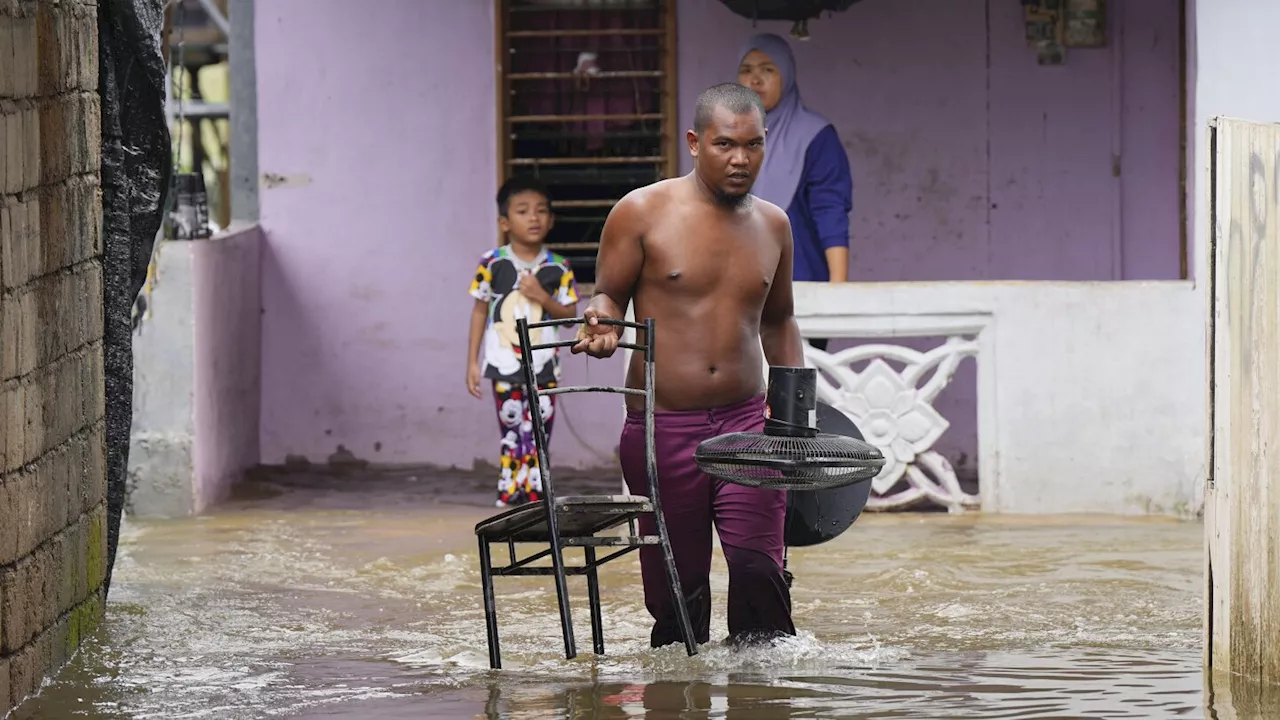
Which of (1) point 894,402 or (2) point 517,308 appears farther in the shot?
(2) point 517,308

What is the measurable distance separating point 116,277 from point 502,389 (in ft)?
10.1

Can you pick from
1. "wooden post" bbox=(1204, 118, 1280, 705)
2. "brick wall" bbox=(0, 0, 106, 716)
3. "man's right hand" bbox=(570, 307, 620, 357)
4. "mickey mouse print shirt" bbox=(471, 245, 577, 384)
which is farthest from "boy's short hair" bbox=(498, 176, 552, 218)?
"wooden post" bbox=(1204, 118, 1280, 705)

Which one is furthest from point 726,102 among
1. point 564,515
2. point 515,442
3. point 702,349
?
point 515,442

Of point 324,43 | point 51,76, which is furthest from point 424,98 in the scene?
point 51,76

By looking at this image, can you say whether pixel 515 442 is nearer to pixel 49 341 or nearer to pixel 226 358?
pixel 226 358

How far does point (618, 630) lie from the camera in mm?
7039

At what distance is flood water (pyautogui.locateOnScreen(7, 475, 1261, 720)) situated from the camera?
5816 mm

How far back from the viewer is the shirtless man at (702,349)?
235 inches

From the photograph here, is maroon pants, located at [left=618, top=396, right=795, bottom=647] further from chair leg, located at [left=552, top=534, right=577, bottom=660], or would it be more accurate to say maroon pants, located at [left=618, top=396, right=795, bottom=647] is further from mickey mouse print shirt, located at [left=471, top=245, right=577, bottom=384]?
mickey mouse print shirt, located at [left=471, top=245, right=577, bottom=384]

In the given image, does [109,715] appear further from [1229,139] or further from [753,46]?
[753,46]

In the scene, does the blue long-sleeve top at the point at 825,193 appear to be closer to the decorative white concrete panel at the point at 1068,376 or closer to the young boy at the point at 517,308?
the decorative white concrete panel at the point at 1068,376

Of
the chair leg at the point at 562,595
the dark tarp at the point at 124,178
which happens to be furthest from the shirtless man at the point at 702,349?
the dark tarp at the point at 124,178

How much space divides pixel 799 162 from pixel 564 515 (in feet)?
14.7

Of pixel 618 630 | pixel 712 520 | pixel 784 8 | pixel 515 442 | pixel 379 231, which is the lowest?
pixel 618 630
